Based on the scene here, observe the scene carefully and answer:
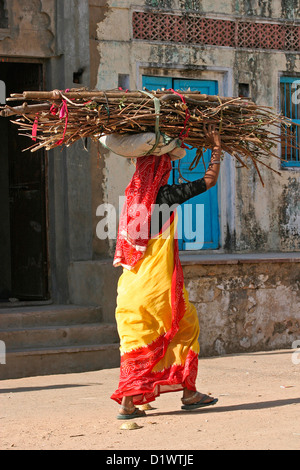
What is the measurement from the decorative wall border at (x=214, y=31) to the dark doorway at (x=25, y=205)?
134 cm

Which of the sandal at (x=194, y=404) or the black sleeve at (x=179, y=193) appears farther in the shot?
the sandal at (x=194, y=404)

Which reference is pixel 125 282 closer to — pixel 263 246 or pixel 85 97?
pixel 85 97

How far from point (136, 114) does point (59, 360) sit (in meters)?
3.23

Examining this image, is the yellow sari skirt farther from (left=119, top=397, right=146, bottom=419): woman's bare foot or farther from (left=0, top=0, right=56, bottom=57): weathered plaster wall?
(left=0, top=0, right=56, bottom=57): weathered plaster wall

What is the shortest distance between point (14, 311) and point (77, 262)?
37.9 inches

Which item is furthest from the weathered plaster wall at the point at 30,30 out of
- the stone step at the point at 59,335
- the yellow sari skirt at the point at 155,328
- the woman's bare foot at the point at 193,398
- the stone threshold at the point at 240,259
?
the woman's bare foot at the point at 193,398

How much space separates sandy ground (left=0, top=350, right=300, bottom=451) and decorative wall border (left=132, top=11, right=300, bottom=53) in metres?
3.99

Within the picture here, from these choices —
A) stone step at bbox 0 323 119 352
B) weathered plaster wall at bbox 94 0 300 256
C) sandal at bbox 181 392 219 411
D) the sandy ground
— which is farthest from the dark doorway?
sandal at bbox 181 392 219 411

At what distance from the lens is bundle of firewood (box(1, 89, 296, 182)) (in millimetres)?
5755

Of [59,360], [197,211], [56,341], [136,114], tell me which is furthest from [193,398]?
[197,211]

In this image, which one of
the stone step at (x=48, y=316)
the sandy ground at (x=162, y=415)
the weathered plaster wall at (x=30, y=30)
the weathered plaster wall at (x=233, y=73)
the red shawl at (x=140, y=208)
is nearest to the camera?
the sandy ground at (x=162, y=415)

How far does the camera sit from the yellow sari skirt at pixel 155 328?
5.83 m

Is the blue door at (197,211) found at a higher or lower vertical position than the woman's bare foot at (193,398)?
higher

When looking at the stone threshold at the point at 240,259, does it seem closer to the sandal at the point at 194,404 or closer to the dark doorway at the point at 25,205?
the dark doorway at the point at 25,205
